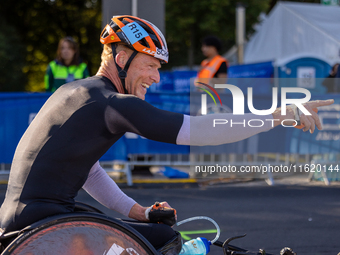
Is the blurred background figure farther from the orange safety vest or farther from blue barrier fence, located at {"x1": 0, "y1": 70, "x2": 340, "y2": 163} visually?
blue barrier fence, located at {"x1": 0, "y1": 70, "x2": 340, "y2": 163}

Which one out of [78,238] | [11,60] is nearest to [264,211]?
[78,238]

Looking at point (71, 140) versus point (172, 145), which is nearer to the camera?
point (71, 140)

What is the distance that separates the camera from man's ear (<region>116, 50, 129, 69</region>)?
7.36ft

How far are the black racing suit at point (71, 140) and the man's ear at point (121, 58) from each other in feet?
0.73

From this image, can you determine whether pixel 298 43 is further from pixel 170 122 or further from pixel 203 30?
pixel 170 122

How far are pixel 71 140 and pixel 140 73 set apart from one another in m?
0.50

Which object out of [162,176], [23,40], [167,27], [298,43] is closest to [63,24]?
[23,40]

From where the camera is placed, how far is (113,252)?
198cm

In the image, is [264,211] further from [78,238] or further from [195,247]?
[78,238]

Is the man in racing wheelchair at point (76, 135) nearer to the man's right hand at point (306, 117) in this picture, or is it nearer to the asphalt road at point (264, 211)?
the man's right hand at point (306, 117)

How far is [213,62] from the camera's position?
8.16 m

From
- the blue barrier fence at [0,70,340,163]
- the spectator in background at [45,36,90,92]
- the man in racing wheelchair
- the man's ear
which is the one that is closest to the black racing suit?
the man in racing wheelchair

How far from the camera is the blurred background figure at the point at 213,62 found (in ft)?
26.6

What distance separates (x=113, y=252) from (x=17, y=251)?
38 centimetres
